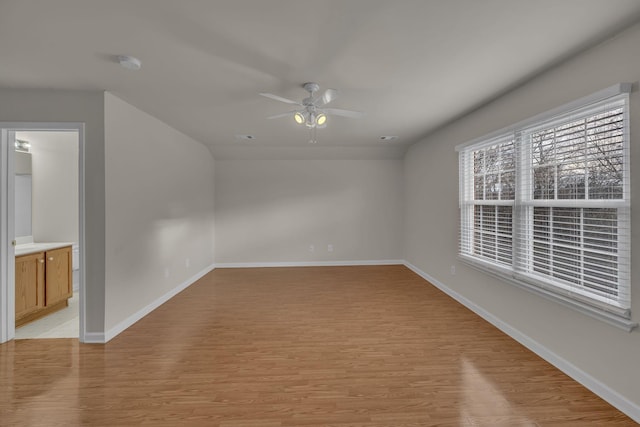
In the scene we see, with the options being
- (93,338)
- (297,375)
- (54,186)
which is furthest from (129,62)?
(54,186)

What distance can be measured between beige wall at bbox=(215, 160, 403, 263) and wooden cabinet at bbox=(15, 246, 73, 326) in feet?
8.85

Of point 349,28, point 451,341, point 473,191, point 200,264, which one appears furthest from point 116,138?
point 473,191

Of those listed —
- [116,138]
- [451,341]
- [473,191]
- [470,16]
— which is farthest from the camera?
[473,191]

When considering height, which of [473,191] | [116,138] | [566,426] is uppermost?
[116,138]

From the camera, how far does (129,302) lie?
3.23 meters

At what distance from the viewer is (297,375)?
2.27 metres

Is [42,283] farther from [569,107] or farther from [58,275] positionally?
[569,107]

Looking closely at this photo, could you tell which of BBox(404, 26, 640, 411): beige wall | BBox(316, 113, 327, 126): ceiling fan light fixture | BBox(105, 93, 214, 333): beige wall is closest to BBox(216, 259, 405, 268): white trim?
BBox(105, 93, 214, 333): beige wall

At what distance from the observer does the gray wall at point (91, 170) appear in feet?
9.26

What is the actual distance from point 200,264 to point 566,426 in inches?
207

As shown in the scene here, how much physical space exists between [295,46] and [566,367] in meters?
3.20

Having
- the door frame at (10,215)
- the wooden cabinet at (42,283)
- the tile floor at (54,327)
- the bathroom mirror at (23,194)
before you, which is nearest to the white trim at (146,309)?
the door frame at (10,215)

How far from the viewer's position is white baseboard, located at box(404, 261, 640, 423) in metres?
1.83

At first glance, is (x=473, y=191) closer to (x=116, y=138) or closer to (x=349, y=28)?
(x=349, y=28)
